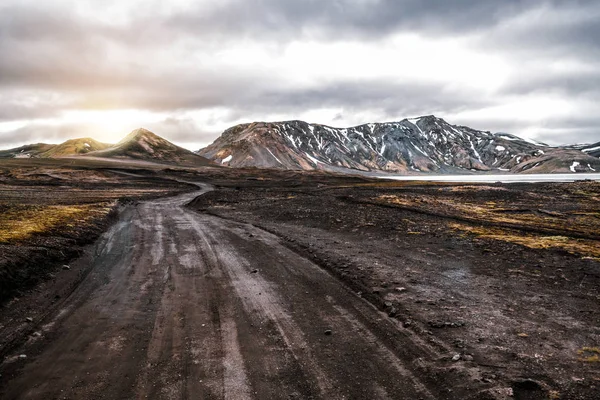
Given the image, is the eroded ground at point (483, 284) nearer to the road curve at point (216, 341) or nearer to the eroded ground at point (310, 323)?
the eroded ground at point (310, 323)

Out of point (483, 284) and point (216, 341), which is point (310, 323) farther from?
point (483, 284)

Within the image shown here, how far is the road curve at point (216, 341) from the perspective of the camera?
741cm

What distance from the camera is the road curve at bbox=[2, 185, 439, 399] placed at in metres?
7.41

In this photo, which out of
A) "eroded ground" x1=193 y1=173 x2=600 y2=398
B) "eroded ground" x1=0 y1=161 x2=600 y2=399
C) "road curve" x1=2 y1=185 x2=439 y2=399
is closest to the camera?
"road curve" x1=2 y1=185 x2=439 y2=399

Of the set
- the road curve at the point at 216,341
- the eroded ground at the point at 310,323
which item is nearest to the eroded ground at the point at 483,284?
the eroded ground at the point at 310,323

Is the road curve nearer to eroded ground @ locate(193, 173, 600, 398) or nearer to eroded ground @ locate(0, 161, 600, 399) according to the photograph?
eroded ground @ locate(0, 161, 600, 399)

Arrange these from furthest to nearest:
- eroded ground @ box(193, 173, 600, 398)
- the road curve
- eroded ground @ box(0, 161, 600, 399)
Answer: eroded ground @ box(193, 173, 600, 398)
eroded ground @ box(0, 161, 600, 399)
the road curve

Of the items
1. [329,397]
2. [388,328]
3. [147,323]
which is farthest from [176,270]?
[329,397]

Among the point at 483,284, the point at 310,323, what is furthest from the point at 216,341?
the point at 483,284

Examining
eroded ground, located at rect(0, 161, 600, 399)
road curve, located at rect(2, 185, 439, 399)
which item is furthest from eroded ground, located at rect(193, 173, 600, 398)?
road curve, located at rect(2, 185, 439, 399)

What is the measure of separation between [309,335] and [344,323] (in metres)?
1.24

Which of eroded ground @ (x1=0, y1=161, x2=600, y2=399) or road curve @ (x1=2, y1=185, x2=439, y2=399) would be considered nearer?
road curve @ (x1=2, y1=185, x2=439, y2=399)

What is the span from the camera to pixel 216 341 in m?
9.32

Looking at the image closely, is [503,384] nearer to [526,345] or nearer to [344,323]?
[526,345]
